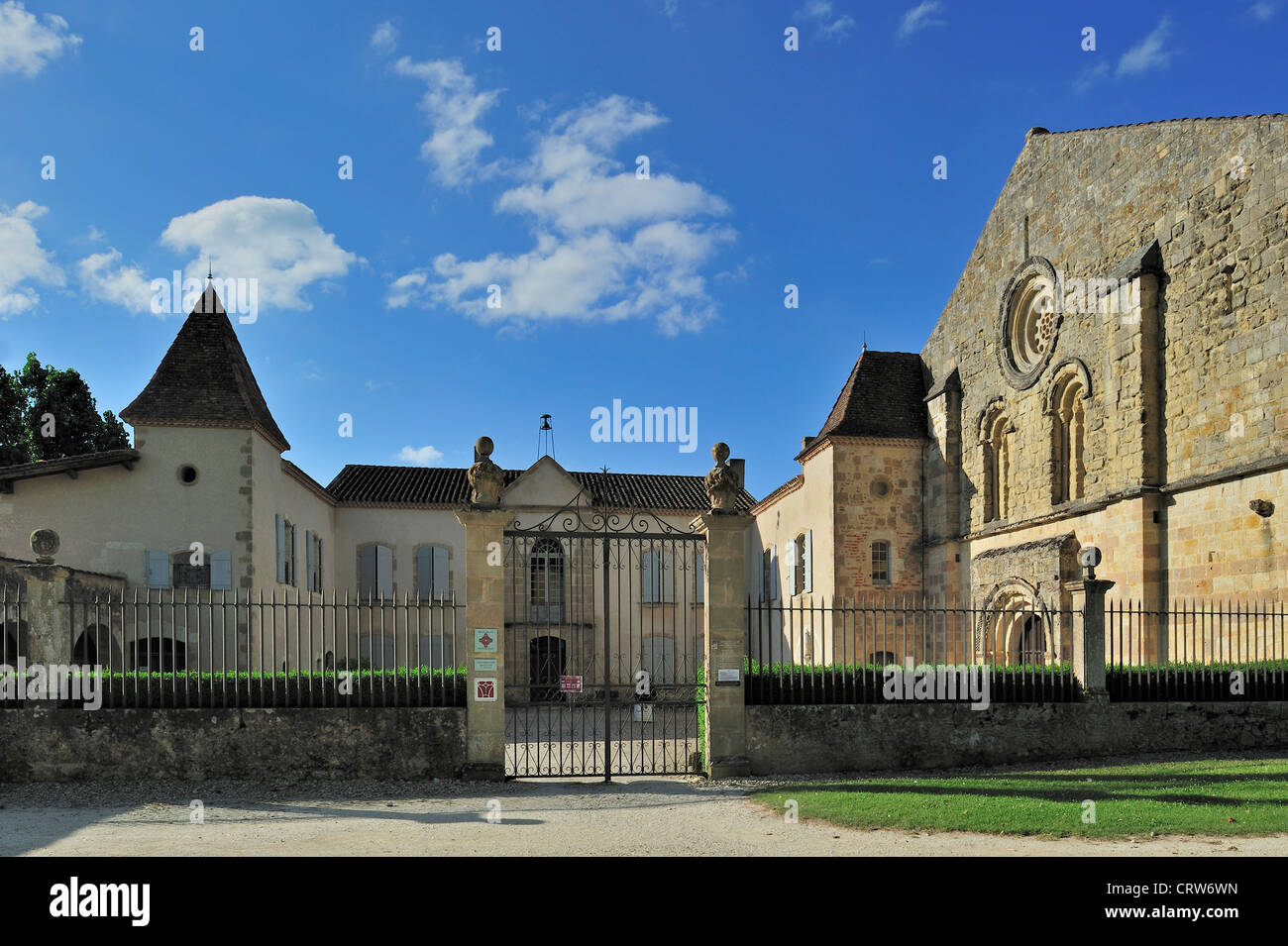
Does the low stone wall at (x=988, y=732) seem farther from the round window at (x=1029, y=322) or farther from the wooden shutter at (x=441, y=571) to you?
the wooden shutter at (x=441, y=571)

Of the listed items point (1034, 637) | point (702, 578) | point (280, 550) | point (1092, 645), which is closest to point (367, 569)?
point (280, 550)

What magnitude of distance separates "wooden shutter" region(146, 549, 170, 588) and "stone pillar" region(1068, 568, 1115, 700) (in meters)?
18.5

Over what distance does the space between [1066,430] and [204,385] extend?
1963cm

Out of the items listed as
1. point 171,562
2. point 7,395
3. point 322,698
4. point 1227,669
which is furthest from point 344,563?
point 1227,669

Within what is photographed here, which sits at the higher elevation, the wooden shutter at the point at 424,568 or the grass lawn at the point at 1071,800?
the wooden shutter at the point at 424,568

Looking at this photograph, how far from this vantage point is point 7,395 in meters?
32.8

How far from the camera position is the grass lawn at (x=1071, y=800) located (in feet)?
26.7

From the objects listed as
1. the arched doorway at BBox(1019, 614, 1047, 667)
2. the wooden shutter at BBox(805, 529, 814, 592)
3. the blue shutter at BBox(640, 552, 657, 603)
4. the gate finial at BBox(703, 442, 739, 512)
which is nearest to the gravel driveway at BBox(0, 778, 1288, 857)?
the gate finial at BBox(703, 442, 739, 512)

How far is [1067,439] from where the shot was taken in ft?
68.4

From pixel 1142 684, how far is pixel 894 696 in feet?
12.3

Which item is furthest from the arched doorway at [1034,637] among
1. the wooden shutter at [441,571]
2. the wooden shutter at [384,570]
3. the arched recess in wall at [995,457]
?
the wooden shutter at [384,570]

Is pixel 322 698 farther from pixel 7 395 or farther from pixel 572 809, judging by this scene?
pixel 7 395

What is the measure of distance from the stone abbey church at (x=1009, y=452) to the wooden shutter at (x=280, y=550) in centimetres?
22

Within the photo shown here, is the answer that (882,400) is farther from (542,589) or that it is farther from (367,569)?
(367,569)
